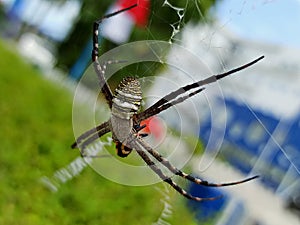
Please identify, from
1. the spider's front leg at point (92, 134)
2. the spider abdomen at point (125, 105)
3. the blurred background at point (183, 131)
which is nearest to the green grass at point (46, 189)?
the blurred background at point (183, 131)

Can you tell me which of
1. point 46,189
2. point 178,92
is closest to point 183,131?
point 178,92

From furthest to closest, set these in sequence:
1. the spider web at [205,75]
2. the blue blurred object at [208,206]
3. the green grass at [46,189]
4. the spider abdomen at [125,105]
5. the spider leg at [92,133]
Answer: the green grass at [46,189]
the blue blurred object at [208,206]
the spider web at [205,75]
the spider leg at [92,133]
the spider abdomen at [125,105]

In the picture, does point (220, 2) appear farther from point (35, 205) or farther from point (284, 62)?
point (35, 205)

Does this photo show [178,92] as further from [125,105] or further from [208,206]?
[208,206]

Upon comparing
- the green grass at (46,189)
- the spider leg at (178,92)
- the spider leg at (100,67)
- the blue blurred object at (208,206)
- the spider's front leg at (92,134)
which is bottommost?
the green grass at (46,189)

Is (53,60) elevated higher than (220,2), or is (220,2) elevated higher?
(220,2)

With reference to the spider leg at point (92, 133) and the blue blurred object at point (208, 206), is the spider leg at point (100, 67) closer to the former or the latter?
the spider leg at point (92, 133)

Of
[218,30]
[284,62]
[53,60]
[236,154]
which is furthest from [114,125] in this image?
[53,60]
